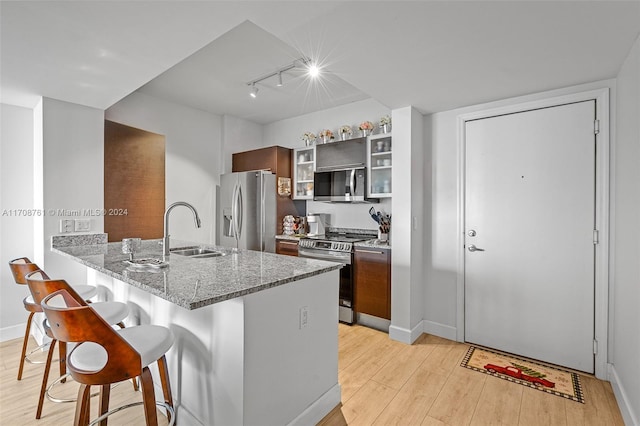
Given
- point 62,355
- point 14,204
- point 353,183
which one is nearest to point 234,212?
point 353,183

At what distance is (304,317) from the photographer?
180cm

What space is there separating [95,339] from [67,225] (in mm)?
2171

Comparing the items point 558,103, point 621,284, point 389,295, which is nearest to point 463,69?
point 558,103

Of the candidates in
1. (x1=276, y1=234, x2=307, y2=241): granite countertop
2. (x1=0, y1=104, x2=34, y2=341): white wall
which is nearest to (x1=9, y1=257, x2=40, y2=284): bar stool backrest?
(x1=0, y1=104, x2=34, y2=341): white wall

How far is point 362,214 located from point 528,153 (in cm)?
188

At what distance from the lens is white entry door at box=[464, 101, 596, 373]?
249 centimetres

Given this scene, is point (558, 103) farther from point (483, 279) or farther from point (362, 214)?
point (362, 214)

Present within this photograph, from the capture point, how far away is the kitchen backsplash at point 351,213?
3.87 meters

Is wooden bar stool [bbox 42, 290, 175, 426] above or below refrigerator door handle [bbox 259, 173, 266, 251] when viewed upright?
below

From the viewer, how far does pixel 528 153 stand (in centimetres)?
270

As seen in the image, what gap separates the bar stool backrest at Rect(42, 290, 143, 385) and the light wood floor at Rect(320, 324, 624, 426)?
46.4 inches

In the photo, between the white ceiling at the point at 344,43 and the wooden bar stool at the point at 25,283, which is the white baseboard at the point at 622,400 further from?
the wooden bar stool at the point at 25,283

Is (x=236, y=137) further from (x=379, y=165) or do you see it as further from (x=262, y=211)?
(x=379, y=165)

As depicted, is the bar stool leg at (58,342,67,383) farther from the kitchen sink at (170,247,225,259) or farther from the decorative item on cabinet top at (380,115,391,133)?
the decorative item on cabinet top at (380,115,391,133)
